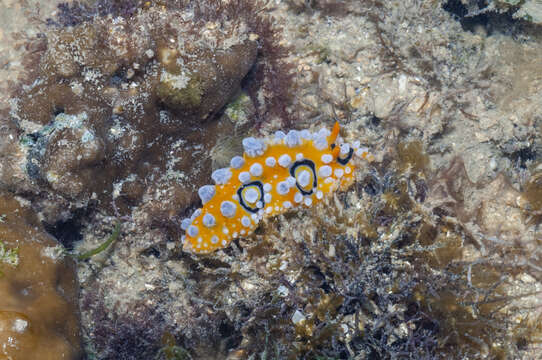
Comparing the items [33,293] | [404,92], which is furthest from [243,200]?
[404,92]

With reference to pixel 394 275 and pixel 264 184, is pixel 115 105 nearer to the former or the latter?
pixel 264 184

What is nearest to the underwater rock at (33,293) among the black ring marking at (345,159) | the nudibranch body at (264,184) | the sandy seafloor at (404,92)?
the sandy seafloor at (404,92)

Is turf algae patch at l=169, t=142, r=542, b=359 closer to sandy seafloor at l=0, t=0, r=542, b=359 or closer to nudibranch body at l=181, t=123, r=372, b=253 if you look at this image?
nudibranch body at l=181, t=123, r=372, b=253

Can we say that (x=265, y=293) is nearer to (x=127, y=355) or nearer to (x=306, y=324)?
(x=306, y=324)

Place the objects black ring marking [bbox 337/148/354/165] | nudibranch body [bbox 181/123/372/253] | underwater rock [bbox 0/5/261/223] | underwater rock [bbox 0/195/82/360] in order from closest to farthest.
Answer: underwater rock [bbox 0/195/82/360] < underwater rock [bbox 0/5/261/223] < nudibranch body [bbox 181/123/372/253] < black ring marking [bbox 337/148/354/165]

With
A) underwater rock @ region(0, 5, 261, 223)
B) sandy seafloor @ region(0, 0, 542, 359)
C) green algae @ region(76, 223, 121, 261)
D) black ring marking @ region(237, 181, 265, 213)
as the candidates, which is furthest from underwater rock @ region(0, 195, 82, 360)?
black ring marking @ region(237, 181, 265, 213)

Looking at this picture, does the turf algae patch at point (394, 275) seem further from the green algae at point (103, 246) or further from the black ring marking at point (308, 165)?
the green algae at point (103, 246)
